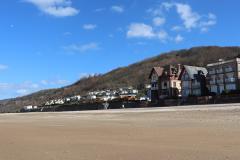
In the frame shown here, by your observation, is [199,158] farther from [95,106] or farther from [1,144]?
[95,106]

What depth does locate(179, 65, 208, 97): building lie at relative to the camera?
8612 cm

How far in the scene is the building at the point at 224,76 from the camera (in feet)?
257

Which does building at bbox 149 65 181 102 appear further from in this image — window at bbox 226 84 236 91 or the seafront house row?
window at bbox 226 84 236 91

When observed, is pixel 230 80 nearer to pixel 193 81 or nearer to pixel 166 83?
pixel 193 81

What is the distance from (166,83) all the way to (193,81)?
8.71m

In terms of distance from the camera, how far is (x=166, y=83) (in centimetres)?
9356

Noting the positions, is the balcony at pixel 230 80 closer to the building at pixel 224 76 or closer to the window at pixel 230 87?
the building at pixel 224 76

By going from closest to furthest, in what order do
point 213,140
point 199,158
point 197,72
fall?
point 199,158 → point 213,140 → point 197,72

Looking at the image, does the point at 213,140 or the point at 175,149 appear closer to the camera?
the point at 175,149

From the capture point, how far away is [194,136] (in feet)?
53.2

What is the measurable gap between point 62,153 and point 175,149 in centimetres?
369

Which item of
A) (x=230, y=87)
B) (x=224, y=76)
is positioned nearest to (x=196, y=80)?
(x=224, y=76)

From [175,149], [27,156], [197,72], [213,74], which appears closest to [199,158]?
[175,149]

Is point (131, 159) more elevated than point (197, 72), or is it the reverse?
point (197, 72)
